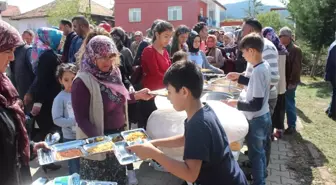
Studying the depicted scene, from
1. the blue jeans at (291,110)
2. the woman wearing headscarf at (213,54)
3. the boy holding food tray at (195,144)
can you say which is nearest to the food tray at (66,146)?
the boy holding food tray at (195,144)

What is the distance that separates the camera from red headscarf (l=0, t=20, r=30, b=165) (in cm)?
163

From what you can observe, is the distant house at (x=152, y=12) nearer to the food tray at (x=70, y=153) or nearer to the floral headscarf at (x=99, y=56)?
the floral headscarf at (x=99, y=56)

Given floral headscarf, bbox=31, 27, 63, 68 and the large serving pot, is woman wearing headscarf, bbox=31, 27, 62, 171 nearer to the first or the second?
floral headscarf, bbox=31, 27, 63, 68

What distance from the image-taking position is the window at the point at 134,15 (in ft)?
103

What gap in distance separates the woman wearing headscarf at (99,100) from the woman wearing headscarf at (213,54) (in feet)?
12.0

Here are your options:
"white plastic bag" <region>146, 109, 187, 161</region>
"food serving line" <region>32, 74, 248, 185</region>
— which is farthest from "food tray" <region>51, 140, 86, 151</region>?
"white plastic bag" <region>146, 109, 187, 161</region>

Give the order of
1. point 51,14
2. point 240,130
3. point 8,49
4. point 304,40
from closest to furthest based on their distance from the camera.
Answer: point 8,49, point 240,130, point 304,40, point 51,14

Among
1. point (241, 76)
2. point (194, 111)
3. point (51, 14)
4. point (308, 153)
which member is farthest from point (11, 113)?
point (51, 14)

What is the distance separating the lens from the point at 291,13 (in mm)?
11859

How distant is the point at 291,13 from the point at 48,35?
404 inches

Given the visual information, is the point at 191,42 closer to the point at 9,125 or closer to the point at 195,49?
the point at 195,49

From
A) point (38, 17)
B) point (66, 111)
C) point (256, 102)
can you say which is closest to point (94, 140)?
point (66, 111)

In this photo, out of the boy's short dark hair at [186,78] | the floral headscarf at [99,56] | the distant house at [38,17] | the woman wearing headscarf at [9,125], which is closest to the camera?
the woman wearing headscarf at [9,125]

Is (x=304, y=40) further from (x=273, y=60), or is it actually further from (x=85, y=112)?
(x=85, y=112)
